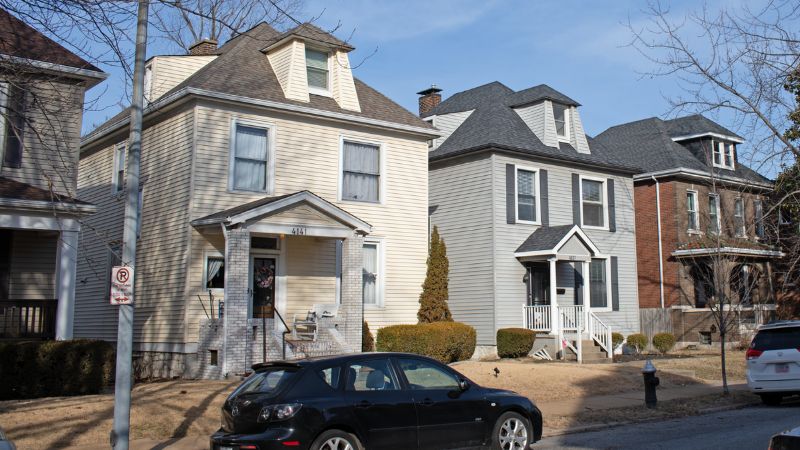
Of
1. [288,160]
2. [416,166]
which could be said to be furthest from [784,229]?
[288,160]

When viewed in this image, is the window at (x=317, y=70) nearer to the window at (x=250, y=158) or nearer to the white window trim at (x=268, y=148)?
the white window trim at (x=268, y=148)

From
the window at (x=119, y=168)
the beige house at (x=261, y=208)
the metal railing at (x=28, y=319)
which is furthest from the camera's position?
the window at (x=119, y=168)

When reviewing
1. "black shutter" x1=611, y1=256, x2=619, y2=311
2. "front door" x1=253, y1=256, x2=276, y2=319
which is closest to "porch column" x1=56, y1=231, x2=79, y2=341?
"front door" x1=253, y1=256, x2=276, y2=319

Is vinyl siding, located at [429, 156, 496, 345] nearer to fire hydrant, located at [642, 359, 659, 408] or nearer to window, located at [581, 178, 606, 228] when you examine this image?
window, located at [581, 178, 606, 228]

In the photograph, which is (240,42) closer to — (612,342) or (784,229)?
(612,342)

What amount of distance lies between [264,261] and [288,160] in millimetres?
2831

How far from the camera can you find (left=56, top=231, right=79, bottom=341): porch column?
16359mm

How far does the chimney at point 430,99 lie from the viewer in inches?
1298

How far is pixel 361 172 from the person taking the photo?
22641mm

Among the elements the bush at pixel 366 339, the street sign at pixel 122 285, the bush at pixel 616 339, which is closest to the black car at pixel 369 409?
the street sign at pixel 122 285

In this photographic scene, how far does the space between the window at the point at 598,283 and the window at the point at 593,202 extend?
145cm

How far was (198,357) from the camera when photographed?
18.8 m

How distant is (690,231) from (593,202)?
20.6 feet

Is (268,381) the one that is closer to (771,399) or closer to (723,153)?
(771,399)
